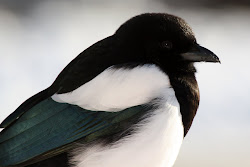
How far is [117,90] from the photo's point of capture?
3.49 metres

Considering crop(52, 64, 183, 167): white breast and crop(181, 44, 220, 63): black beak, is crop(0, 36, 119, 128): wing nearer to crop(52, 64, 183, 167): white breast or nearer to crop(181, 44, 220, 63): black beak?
crop(52, 64, 183, 167): white breast

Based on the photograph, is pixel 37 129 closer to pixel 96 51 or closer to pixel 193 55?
pixel 96 51

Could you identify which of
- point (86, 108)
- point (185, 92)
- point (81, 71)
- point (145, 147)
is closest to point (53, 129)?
point (86, 108)

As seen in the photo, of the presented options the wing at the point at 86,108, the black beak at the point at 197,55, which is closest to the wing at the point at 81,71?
the wing at the point at 86,108

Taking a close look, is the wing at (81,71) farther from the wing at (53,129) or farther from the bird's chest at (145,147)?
the bird's chest at (145,147)

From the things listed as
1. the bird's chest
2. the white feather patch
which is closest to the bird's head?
the white feather patch

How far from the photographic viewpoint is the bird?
346cm

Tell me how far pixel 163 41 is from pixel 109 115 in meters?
0.41

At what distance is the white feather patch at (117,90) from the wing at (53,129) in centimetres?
3

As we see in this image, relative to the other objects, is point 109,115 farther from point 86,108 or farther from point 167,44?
point 167,44

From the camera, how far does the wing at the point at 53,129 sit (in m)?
3.43

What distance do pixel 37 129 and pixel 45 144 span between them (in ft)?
0.27

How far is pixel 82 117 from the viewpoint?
3.51m

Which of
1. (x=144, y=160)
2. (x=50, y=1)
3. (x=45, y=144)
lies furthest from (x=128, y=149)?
(x=50, y=1)
